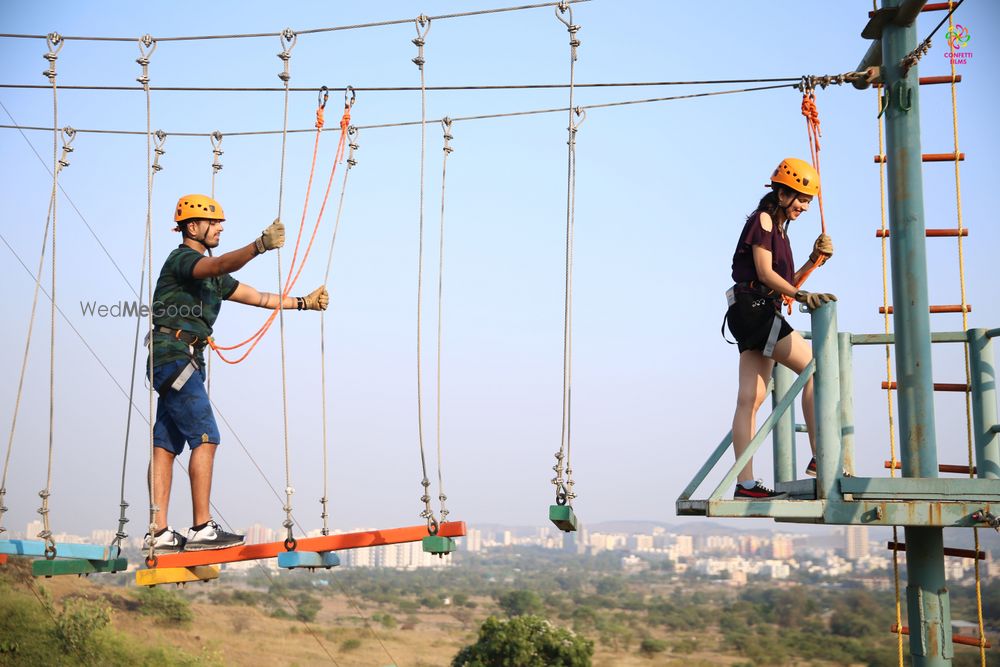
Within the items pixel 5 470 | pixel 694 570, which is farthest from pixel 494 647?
pixel 694 570

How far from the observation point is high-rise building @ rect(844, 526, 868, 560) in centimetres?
17338

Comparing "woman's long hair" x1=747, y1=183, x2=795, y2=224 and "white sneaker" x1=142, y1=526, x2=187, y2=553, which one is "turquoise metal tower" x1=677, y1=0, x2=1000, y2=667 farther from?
"white sneaker" x1=142, y1=526, x2=187, y2=553

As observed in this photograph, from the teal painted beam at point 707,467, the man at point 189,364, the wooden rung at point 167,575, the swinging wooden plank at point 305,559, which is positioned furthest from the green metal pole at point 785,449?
the wooden rung at point 167,575

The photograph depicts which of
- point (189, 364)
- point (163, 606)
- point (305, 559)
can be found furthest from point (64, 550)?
point (163, 606)

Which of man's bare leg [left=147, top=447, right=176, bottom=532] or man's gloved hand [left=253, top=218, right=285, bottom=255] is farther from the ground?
man's gloved hand [left=253, top=218, right=285, bottom=255]

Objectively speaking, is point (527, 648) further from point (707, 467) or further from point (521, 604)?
point (707, 467)

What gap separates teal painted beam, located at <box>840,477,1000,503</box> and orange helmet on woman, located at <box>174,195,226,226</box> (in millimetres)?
4978

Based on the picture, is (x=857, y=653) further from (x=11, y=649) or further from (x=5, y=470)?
(x=5, y=470)

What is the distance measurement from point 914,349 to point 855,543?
595 ft

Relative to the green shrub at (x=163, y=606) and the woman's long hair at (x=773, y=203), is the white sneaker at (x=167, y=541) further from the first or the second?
the green shrub at (x=163, y=606)

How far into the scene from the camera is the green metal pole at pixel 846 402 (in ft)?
22.3

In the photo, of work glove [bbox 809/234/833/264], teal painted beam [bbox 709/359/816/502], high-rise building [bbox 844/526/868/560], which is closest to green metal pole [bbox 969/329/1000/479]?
work glove [bbox 809/234/833/264]

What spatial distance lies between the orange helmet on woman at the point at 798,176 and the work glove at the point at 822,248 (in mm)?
350

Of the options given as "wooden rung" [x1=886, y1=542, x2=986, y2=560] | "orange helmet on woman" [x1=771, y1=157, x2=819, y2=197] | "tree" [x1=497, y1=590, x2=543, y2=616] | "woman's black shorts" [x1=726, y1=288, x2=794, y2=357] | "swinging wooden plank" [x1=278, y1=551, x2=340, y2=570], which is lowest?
"tree" [x1=497, y1=590, x2=543, y2=616]
